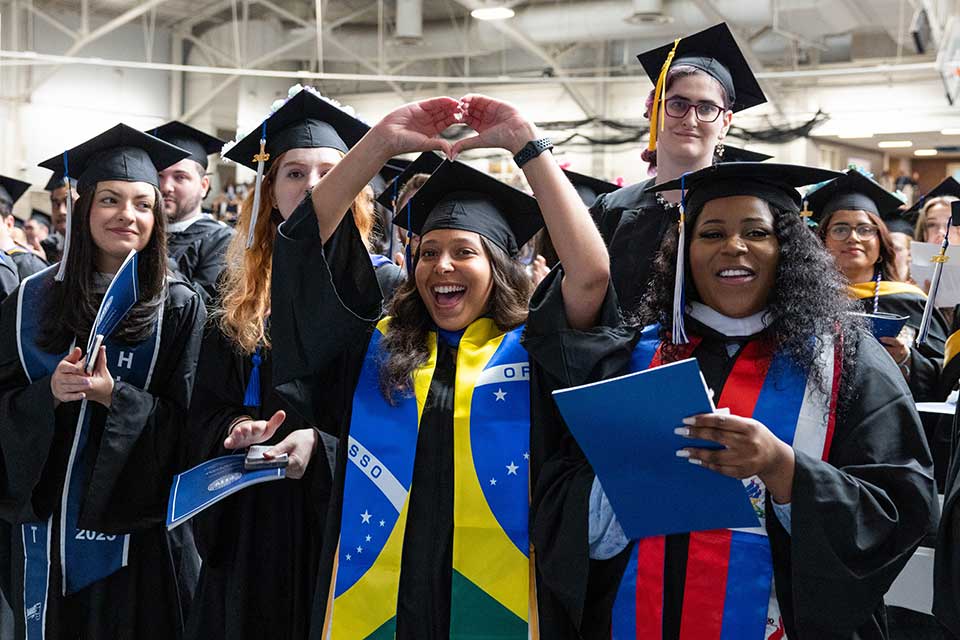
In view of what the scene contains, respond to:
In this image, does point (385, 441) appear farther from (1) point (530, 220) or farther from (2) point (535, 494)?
(1) point (530, 220)

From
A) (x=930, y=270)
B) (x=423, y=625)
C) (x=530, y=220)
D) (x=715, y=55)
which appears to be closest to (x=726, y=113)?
(x=715, y=55)

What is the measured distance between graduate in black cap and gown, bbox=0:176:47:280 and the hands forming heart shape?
3.31 m

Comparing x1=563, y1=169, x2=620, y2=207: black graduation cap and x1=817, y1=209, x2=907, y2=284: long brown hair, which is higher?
x1=563, y1=169, x2=620, y2=207: black graduation cap

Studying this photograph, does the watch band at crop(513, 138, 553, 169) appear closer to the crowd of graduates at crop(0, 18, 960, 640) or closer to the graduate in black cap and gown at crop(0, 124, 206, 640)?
the crowd of graduates at crop(0, 18, 960, 640)

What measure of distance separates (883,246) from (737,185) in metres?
2.24

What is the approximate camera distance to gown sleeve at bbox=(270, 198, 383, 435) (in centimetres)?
245

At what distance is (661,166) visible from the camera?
308 centimetres

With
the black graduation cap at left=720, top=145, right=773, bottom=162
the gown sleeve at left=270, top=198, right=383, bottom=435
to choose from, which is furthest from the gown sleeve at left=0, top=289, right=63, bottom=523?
the black graduation cap at left=720, top=145, right=773, bottom=162

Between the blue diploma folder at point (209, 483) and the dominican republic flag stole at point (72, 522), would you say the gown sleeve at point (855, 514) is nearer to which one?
the blue diploma folder at point (209, 483)

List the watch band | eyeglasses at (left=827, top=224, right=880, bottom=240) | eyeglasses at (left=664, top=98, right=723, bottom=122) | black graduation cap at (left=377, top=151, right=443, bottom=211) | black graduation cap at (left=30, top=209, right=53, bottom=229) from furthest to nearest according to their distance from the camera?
black graduation cap at (left=30, top=209, right=53, bottom=229) → eyeglasses at (left=827, top=224, right=880, bottom=240) → black graduation cap at (left=377, top=151, right=443, bottom=211) → eyeglasses at (left=664, top=98, right=723, bottom=122) → the watch band

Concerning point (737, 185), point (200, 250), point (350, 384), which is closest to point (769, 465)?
point (737, 185)

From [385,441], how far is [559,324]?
1.72 feet

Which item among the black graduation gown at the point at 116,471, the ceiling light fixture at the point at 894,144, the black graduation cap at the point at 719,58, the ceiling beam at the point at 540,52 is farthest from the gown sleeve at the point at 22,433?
the ceiling light fixture at the point at 894,144

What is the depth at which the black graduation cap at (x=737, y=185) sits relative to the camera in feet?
7.38
